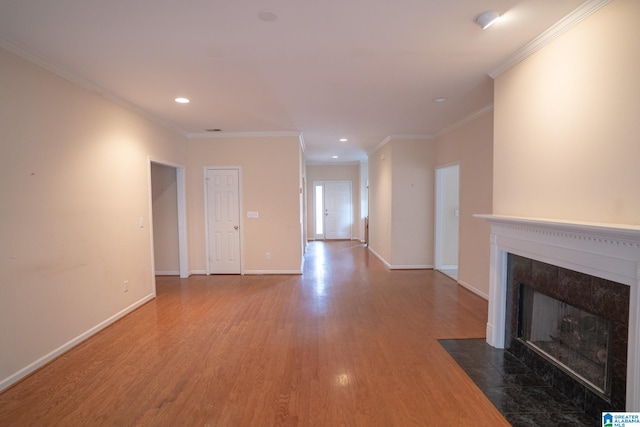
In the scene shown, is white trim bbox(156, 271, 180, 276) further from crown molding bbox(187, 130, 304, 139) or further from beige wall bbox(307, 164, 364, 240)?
beige wall bbox(307, 164, 364, 240)

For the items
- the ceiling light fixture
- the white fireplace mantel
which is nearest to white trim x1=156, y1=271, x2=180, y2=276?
the white fireplace mantel

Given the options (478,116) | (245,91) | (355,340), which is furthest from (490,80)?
(355,340)

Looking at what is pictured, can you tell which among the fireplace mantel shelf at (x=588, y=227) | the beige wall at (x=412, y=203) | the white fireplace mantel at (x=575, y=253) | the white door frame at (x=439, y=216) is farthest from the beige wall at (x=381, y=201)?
the fireplace mantel shelf at (x=588, y=227)

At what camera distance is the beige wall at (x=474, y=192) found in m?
3.96

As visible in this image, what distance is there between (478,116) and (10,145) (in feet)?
16.4

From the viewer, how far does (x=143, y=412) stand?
195cm

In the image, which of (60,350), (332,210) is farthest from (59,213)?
(332,210)

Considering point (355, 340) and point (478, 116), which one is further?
point (478, 116)

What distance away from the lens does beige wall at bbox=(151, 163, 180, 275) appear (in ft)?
17.5

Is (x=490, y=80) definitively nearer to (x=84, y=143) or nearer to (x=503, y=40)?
(x=503, y=40)

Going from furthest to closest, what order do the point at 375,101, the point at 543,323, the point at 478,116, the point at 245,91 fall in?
the point at 478,116
the point at 375,101
the point at 245,91
the point at 543,323

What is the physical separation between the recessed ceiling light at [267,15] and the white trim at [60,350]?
3184mm

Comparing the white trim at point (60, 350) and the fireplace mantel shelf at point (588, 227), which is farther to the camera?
the white trim at point (60, 350)

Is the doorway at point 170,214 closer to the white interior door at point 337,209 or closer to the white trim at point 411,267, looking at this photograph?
the white trim at point 411,267
